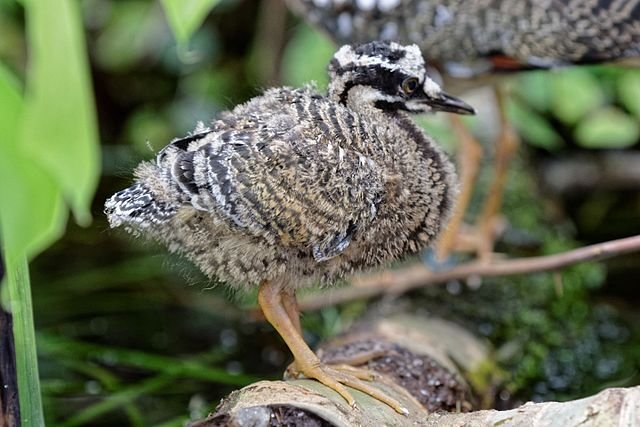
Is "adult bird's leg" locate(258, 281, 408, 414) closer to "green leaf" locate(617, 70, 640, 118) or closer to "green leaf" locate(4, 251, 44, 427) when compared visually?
"green leaf" locate(4, 251, 44, 427)

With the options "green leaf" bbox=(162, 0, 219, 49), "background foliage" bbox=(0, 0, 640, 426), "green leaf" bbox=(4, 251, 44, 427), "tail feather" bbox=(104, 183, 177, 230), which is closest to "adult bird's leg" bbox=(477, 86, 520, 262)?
"background foliage" bbox=(0, 0, 640, 426)

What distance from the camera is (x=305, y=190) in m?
1.55

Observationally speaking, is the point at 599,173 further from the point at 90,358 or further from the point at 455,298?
the point at 90,358

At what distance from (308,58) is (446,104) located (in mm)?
1287

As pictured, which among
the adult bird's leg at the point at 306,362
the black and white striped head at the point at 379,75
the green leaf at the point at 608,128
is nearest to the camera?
the adult bird's leg at the point at 306,362

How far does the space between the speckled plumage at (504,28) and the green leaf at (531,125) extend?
2.00 feet

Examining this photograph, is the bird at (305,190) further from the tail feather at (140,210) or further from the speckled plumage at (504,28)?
the speckled plumage at (504,28)

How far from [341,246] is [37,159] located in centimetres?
87

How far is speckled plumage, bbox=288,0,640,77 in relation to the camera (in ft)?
8.32

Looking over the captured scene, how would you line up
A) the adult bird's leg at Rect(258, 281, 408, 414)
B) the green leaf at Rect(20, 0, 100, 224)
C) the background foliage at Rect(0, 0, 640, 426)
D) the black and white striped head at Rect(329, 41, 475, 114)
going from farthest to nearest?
the background foliage at Rect(0, 0, 640, 426) → the black and white striped head at Rect(329, 41, 475, 114) → the adult bird's leg at Rect(258, 281, 408, 414) → the green leaf at Rect(20, 0, 100, 224)

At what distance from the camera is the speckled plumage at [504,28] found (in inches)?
99.8

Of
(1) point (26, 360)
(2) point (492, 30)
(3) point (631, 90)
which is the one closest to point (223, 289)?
(2) point (492, 30)

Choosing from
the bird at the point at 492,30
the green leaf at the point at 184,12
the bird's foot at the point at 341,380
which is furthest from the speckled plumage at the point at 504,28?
the green leaf at the point at 184,12

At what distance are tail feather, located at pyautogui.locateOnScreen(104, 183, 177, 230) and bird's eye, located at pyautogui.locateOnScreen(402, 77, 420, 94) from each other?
51 centimetres
